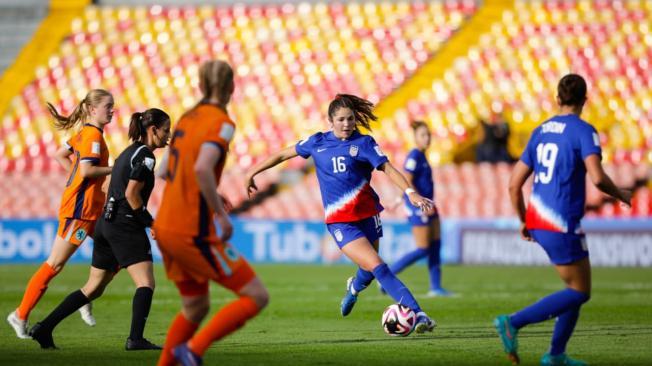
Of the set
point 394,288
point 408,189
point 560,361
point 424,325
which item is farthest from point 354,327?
point 560,361

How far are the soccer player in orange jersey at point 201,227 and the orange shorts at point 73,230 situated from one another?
3668mm

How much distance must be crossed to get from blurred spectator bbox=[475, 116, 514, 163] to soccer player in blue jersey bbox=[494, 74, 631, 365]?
16975mm

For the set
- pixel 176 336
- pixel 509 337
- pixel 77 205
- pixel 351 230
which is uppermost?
pixel 77 205

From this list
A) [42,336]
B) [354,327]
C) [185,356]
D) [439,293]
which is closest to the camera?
[185,356]

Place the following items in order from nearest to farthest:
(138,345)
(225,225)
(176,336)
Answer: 1. (225,225)
2. (176,336)
3. (138,345)

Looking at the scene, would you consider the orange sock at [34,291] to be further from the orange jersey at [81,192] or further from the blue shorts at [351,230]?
the blue shorts at [351,230]

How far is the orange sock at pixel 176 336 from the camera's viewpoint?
6676 mm

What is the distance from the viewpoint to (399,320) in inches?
369

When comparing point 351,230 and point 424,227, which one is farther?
point 424,227

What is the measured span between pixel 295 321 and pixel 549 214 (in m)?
4.90

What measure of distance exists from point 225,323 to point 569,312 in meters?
2.65

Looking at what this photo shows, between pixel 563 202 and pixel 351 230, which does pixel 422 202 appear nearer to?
pixel 351 230

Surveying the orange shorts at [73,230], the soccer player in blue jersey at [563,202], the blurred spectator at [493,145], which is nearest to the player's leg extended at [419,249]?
the orange shorts at [73,230]

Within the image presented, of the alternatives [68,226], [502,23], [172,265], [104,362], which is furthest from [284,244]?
[172,265]
